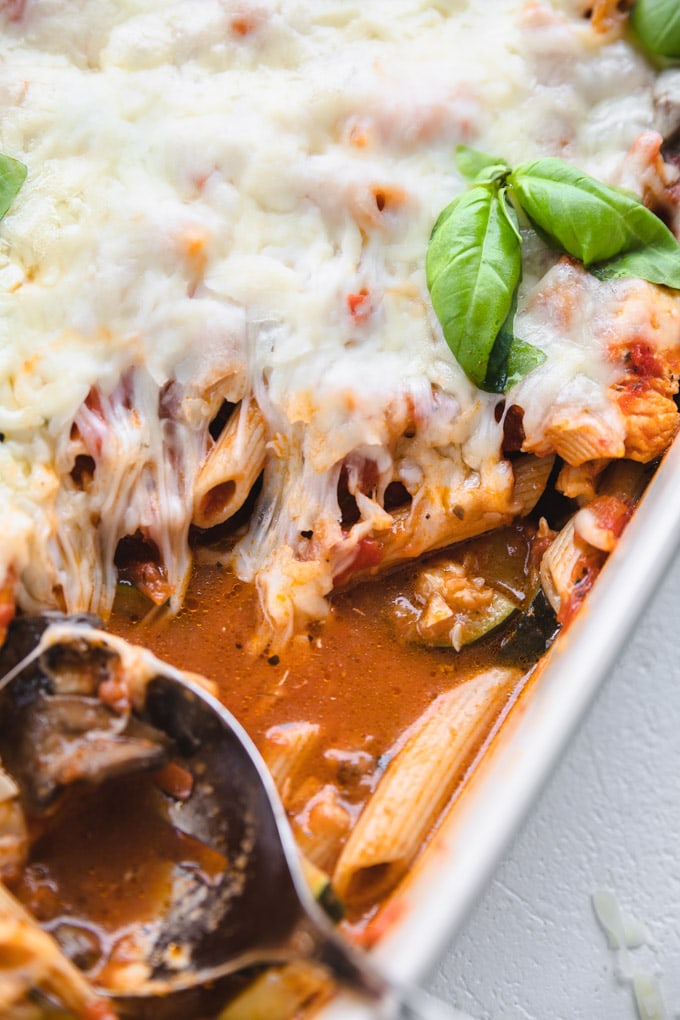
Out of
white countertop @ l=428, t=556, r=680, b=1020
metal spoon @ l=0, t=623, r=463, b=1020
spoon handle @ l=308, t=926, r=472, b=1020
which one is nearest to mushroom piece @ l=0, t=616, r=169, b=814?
metal spoon @ l=0, t=623, r=463, b=1020

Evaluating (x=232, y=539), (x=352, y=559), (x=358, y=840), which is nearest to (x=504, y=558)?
(x=352, y=559)

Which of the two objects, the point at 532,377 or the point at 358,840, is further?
the point at 532,377

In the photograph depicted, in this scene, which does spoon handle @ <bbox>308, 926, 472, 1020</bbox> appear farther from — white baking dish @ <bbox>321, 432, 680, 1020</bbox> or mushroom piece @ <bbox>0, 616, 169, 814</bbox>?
mushroom piece @ <bbox>0, 616, 169, 814</bbox>

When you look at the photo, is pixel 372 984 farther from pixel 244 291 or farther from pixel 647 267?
pixel 647 267

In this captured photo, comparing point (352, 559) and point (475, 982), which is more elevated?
point (352, 559)

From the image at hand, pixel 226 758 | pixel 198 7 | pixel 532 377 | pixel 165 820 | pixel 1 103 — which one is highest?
pixel 198 7

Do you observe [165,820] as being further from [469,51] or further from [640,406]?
[469,51]

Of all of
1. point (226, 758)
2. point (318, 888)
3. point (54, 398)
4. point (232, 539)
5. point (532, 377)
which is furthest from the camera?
point (232, 539)
